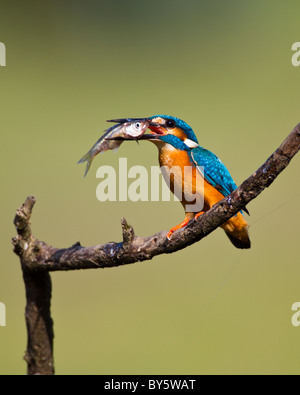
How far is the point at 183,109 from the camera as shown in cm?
606

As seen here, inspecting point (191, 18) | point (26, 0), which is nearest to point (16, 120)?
point (26, 0)

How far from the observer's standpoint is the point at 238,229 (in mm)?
1910

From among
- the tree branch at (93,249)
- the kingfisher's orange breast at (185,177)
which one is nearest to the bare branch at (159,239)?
the tree branch at (93,249)

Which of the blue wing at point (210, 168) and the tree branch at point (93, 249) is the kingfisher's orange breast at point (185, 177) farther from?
the tree branch at point (93, 249)

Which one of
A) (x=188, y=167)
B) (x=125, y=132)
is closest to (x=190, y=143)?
(x=188, y=167)

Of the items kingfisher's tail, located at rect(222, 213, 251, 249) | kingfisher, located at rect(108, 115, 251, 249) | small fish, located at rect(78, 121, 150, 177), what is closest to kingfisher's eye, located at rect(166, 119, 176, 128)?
kingfisher, located at rect(108, 115, 251, 249)

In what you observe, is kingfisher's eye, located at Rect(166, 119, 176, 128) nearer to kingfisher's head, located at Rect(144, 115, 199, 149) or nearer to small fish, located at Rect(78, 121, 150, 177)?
kingfisher's head, located at Rect(144, 115, 199, 149)

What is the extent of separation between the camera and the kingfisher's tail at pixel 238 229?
6.17 feet

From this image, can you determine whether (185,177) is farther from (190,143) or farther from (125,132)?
(125,132)

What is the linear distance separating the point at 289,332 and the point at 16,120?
4.07 metres

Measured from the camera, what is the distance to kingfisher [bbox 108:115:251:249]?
6.03 feet

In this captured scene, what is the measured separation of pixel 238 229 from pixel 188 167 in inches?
11.8

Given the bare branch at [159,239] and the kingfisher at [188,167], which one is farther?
the kingfisher at [188,167]
